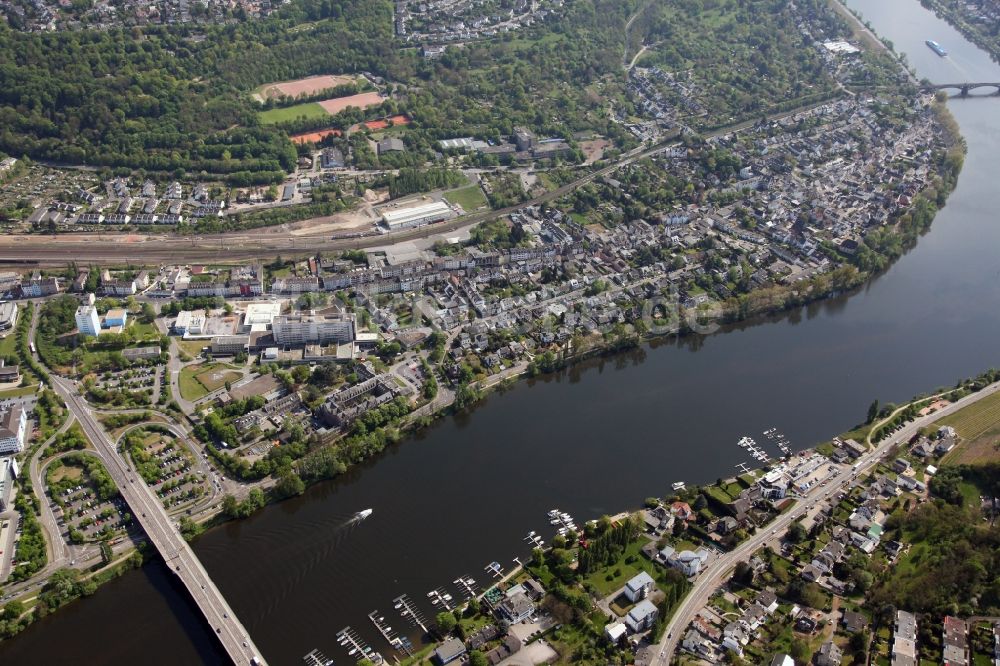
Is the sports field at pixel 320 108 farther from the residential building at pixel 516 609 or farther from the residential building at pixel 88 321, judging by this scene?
the residential building at pixel 516 609

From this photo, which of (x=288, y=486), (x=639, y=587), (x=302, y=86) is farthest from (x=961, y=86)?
(x=288, y=486)

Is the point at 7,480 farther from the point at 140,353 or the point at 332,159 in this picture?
the point at 332,159

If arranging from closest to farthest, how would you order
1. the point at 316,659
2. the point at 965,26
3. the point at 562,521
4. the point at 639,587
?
the point at 316,659 → the point at 639,587 → the point at 562,521 → the point at 965,26

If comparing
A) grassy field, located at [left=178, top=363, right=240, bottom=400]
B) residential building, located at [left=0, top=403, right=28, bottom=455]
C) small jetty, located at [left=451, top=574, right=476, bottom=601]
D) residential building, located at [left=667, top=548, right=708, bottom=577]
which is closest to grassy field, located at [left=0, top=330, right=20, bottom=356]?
residential building, located at [left=0, top=403, right=28, bottom=455]

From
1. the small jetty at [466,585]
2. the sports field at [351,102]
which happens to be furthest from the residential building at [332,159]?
the small jetty at [466,585]

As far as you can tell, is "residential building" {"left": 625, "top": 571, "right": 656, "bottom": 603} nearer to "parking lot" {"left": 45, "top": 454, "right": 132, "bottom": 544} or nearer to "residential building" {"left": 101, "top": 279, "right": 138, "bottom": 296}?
"parking lot" {"left": 45, "top": 454, "right": 132, "bottom": 544}

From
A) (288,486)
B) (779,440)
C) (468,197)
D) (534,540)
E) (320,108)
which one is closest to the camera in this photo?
(534,540)
